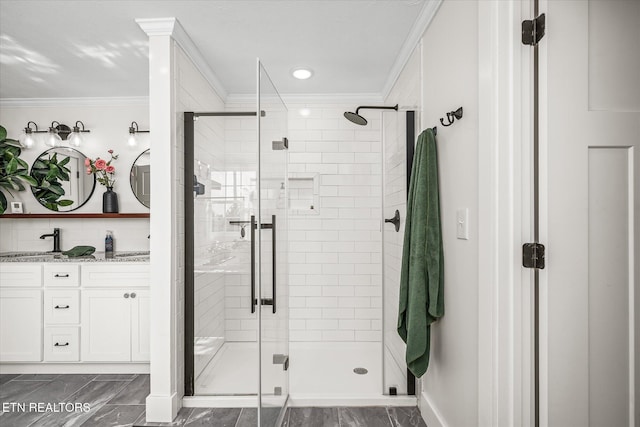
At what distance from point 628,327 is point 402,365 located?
58.2 inches

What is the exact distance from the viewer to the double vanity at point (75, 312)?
115 inches

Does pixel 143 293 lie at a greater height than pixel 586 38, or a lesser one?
lesser

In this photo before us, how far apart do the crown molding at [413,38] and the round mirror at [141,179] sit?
2.44 meters

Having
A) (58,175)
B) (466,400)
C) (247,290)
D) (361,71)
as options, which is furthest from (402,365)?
(58,175)

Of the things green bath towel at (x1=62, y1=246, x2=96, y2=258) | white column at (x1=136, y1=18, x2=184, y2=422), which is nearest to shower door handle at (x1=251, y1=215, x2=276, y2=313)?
white column at (x1=136, y1=18, x2=184, y2=422)

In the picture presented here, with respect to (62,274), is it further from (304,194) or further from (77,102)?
(304,194)

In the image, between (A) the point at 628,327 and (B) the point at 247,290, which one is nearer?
(A) the point at 628,327

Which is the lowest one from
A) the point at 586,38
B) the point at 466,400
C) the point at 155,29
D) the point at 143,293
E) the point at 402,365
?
the point at 402,365

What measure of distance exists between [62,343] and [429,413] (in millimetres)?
2833

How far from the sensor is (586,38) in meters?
1.25

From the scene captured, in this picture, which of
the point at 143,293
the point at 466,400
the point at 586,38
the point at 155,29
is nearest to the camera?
the point at 586,38

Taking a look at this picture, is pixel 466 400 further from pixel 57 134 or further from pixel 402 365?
pixel 57 134

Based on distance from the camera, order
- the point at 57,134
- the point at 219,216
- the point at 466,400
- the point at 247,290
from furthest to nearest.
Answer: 1. the point at 57,134
2. the point at 219,216
3. the point at 247,290
4. the point at 466,400

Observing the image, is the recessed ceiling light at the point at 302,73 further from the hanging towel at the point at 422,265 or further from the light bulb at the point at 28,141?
the light bulb at the point at 28,141
